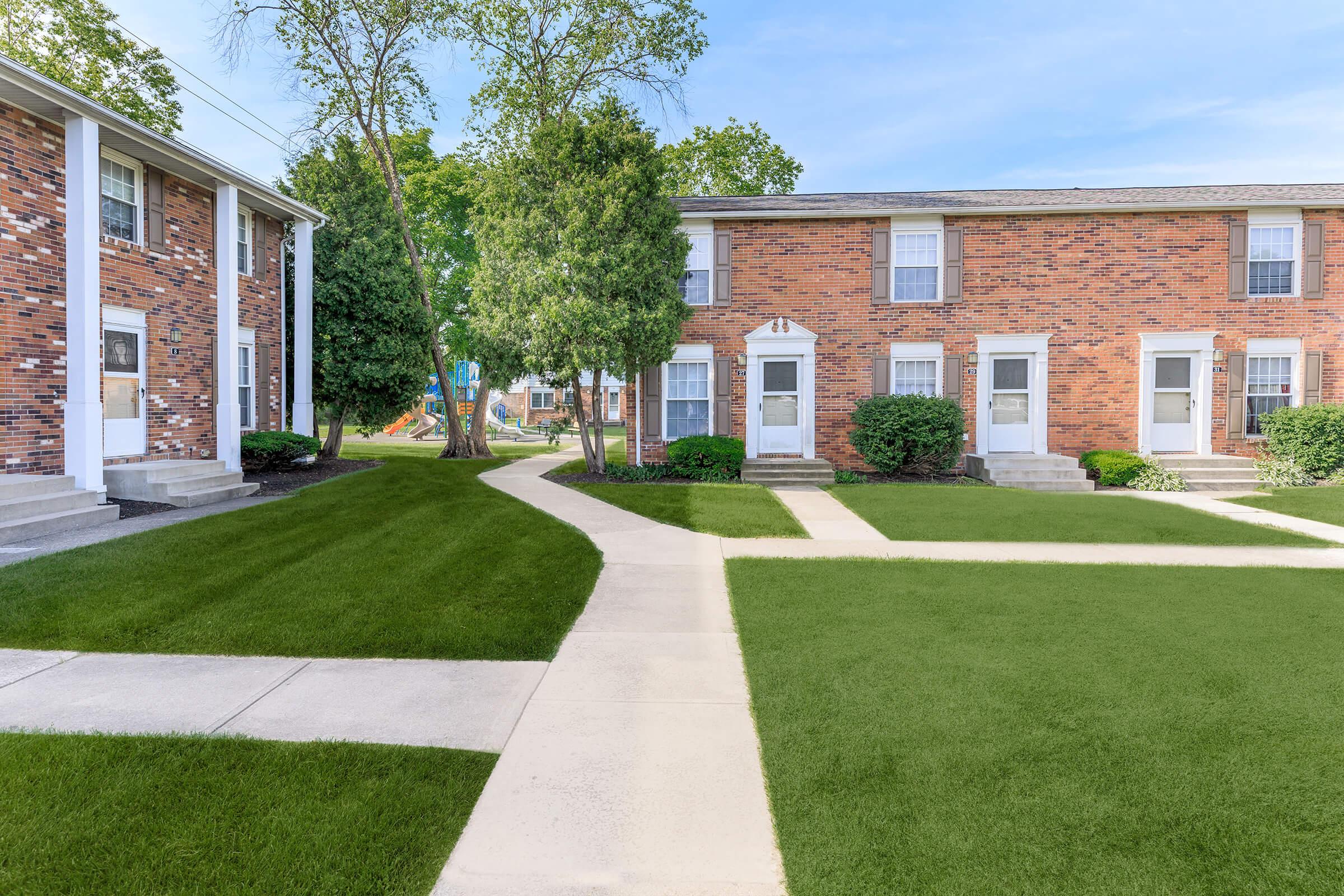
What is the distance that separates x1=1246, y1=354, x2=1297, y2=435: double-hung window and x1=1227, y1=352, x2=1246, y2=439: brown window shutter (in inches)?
3.7

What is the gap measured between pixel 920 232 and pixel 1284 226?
23.5ft

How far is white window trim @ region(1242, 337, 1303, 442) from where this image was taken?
573 inches

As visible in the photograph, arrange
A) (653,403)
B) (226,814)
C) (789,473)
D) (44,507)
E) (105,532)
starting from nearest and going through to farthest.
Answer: (226,814) → (105,532) → (44,507) → (789,473) → (653,403)

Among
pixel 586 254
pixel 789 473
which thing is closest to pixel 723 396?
pixel 789 473

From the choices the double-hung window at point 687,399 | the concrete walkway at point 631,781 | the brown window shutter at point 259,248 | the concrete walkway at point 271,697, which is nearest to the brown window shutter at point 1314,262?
the double-hung window at point 687,399

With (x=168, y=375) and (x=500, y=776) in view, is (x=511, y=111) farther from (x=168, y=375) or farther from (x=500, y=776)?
(x=500, y=776)

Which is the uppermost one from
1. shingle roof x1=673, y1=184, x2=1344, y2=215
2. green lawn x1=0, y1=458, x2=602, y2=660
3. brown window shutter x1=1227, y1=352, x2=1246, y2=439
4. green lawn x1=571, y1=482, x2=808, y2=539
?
shingle roof x1=673, y1=184, x2=1344, y2=215

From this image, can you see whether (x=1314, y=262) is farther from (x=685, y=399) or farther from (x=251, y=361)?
(x=251, y=361)

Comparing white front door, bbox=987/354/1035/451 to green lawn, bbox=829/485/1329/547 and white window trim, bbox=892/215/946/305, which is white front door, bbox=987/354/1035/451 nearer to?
white window trim, bbox=892/215/946/305

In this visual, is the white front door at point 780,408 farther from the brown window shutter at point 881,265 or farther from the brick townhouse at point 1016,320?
the brown window shutter at point 881,265

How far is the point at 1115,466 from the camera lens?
45.3 feet

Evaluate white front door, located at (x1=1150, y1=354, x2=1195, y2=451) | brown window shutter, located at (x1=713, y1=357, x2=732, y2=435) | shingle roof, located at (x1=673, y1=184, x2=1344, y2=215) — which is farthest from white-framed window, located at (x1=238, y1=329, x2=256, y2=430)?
white front door, located at (x1=1150, y1=354, x2=1195, y2=451)

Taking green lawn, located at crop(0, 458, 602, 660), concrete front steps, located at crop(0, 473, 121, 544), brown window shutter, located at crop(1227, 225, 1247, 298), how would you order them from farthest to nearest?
1. brown window shutter, located at crop(1227, 225, 1247, 298)
2. concrete front steps, located at crop(0, 473, 121, 544)
3. green lawn, located at crop(0, 458, 602, 660)

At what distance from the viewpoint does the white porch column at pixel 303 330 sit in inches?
609
